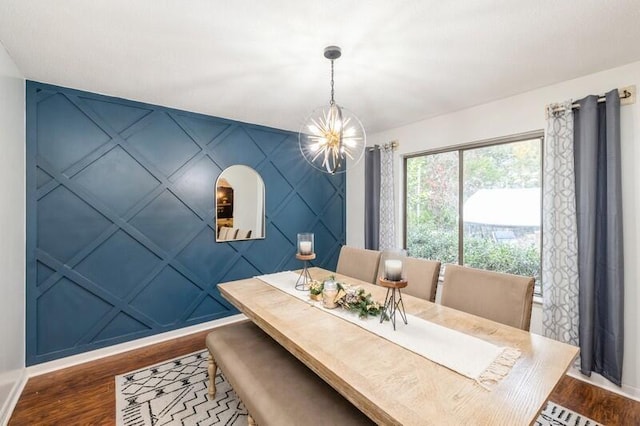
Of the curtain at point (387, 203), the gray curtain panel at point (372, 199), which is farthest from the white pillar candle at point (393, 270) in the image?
the gray curtain panel at point (372, 199)

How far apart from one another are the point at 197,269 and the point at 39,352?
4.48 ft

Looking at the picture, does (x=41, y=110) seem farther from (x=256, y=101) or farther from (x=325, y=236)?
(x=325, y=236)

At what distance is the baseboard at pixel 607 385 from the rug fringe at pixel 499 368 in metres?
1.74

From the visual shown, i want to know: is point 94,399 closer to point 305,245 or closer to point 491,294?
point 305,245

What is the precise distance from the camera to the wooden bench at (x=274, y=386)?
1196 millimetres

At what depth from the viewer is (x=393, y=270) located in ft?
4.83

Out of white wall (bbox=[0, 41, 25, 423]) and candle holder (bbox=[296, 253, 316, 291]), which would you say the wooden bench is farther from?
white wall (bbox=[0, 41, 25, 423])

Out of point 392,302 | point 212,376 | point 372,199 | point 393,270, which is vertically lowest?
point 212,376

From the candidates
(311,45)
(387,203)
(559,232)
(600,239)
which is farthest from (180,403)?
(600,239)

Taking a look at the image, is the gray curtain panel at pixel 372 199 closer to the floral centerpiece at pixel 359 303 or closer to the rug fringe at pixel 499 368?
the floral centerpiece at pixel 359 303

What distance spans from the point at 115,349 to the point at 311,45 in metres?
3.15

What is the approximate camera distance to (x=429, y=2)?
150cm

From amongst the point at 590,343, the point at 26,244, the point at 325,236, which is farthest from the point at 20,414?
the point at 590,343

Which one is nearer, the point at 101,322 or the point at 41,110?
the point at 41,110
